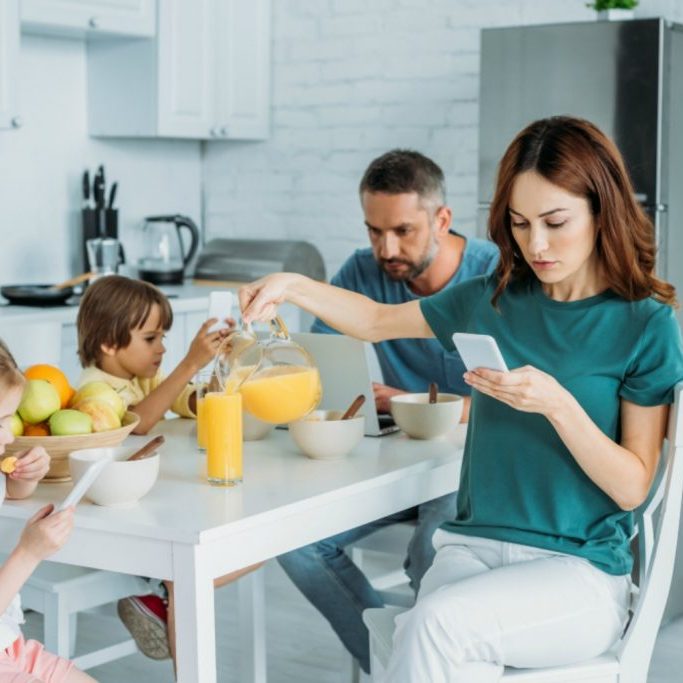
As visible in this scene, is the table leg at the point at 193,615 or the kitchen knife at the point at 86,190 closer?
the table leg at the point at 193,615

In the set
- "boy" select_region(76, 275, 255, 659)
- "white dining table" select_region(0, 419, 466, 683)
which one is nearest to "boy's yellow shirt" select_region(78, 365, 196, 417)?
"boy" select_region(76, 275, 255, 659)

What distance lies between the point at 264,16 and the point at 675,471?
3.51 meters

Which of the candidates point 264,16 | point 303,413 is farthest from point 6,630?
point 264,16

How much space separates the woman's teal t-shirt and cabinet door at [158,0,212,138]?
292 centimetres

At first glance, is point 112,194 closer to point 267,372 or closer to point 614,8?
point 614,8

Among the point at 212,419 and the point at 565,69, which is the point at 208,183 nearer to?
the point at 565,69

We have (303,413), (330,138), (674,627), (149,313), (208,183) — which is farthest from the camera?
(208,183)

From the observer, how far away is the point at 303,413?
2.20m

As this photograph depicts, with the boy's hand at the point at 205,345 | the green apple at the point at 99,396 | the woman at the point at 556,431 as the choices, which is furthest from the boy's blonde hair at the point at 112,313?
the woman at the point at 556,431

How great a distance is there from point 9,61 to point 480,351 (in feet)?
9.19

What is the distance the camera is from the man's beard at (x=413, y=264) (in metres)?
2.94

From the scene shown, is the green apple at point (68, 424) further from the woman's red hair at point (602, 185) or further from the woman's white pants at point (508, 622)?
the woman's red hair at point (602, 185)

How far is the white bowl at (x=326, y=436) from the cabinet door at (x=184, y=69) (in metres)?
2.73

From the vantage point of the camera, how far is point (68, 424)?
6.73ft
